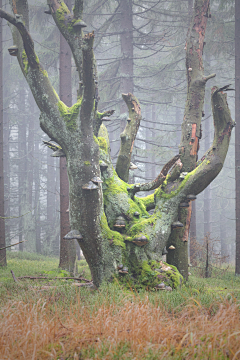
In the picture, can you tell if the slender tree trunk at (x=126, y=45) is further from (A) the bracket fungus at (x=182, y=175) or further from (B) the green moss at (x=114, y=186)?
Answer: (A) the bracket fungus at (x=182, y=175)

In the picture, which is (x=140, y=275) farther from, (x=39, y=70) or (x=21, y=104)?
(x=21, y=104)

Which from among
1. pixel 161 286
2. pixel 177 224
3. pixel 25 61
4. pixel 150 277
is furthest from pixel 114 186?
pixel 25 61

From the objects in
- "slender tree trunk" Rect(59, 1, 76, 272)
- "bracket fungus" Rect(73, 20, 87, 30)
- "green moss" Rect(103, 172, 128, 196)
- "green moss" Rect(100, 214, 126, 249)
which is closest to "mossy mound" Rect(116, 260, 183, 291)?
"green moss" Rect(100, 214, 126, 249)

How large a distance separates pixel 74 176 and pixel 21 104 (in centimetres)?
2023

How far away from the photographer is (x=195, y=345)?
8.25 feet

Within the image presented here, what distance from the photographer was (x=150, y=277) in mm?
4695

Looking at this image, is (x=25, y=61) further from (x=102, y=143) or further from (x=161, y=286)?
(x=161, y=286)

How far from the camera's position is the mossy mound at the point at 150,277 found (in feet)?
15.2

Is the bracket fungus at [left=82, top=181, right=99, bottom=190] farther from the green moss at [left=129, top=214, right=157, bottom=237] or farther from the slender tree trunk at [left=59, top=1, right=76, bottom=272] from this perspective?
the slender tree trunk at [left=59, top=1, right=76, bottom=272]

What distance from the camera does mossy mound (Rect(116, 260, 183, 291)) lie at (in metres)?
4.63

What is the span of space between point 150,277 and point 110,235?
105cm

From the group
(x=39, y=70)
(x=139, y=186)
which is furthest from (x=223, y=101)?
(x=39, y=70)

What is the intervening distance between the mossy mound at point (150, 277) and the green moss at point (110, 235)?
0.51 metres

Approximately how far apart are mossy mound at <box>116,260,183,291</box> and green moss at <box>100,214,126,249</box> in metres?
0.51
